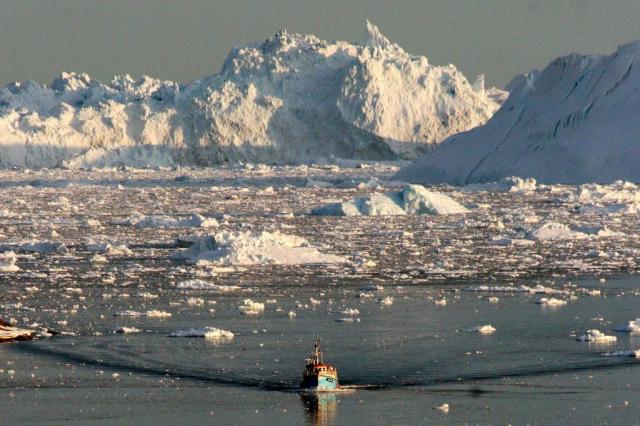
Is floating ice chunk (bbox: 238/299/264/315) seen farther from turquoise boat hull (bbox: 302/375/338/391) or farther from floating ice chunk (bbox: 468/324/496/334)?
turquoise boat hull (bbox: 302/375/338/391)

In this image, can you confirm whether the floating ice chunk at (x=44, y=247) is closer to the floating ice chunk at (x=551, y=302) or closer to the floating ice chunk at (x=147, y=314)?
the floating ice chunk at (x=147, y=314)

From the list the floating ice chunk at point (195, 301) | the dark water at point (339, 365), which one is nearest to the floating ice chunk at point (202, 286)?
the dark water at point (339, 365)

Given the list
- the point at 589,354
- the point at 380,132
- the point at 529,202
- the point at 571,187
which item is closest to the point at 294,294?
the point at 589,354

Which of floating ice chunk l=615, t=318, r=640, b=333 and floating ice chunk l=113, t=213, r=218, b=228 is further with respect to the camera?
floating ice chunk l=113, t=213, r=218, b=228

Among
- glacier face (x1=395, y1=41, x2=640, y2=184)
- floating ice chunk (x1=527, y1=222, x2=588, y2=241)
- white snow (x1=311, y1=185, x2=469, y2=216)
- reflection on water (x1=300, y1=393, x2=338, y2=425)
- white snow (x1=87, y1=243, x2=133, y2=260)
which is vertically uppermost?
glacier face (x1=395, y1=41, x2=640, y2=184)

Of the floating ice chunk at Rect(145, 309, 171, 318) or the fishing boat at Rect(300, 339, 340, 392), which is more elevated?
the floating ice chunk at Rect(145, 309, 171, 318)

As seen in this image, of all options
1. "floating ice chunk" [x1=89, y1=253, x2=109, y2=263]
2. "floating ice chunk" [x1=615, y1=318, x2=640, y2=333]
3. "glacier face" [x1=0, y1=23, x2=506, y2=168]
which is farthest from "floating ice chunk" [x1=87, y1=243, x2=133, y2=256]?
"glacier face" [x1=0, y1=23, x2=506, y2=168]
